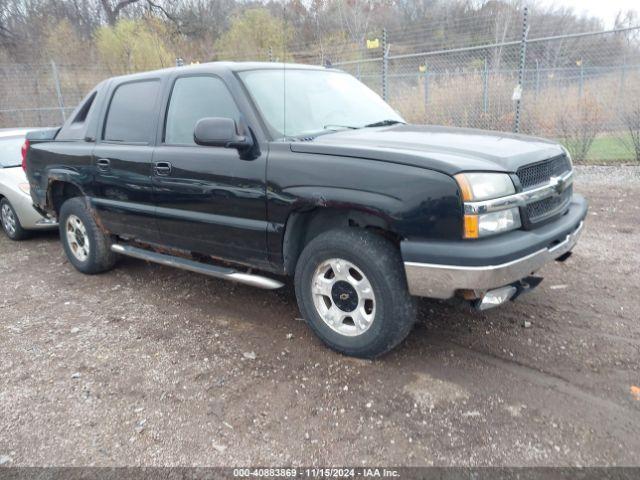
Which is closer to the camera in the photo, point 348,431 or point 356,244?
point 348,431

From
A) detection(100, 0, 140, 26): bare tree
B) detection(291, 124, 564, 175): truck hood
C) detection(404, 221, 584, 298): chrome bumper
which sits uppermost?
detection(100, 0, 140, 26): bare tree

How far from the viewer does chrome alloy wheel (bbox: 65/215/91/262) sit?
16.9ft

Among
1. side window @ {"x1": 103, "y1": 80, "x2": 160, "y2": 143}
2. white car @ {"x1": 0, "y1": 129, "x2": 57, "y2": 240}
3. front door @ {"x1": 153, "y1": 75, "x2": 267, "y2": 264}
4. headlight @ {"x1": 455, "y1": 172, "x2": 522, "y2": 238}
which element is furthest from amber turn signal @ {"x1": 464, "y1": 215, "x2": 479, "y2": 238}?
white car @ {"x1": 0, "y1": 129, "x2": 57, "y2": 240}

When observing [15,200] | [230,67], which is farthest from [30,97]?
[230,67]

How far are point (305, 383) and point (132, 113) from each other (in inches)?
112

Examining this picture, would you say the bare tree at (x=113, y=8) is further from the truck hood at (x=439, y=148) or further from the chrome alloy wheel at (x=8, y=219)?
the truck hood at (x=439, y=148)

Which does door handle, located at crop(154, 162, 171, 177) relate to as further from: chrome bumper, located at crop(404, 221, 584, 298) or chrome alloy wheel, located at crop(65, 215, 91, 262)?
chrome bumper, located at crop(404, 221, 584, 298)

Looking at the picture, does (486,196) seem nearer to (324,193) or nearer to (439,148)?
(439,148)

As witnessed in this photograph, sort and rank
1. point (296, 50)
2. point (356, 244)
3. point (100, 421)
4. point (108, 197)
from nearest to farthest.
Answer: point (100, 421) < point (356, 244) < point (108, 197) < point (296, 50)

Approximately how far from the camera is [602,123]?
9.66 meters

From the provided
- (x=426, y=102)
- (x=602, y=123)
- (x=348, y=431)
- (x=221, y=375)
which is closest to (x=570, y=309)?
(x=348, y=431)

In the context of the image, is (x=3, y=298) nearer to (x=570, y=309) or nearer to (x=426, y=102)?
(x=570, y=309)

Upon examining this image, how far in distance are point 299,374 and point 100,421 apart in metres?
1.14

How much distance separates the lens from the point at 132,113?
4.45 metres
